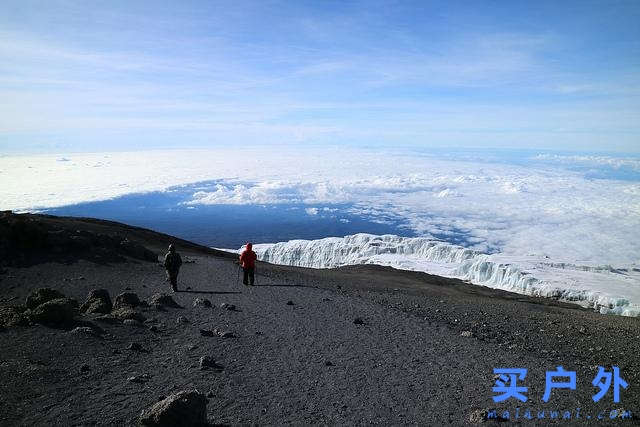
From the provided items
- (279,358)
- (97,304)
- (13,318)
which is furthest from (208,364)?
(13,318)

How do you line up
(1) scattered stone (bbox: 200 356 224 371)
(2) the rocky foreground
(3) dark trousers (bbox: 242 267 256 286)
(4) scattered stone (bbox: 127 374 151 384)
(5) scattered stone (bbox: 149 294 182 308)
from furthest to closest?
(3) dark trousers (bbox: 242 267 256 286) → (5) scattered stone (bbox: 149 294 182 308) → (1) scattered stone (bbox: 200 356 224 371) → (4) scattered stone (bbox: 127 374 151 384) → (2) the rocky foreground

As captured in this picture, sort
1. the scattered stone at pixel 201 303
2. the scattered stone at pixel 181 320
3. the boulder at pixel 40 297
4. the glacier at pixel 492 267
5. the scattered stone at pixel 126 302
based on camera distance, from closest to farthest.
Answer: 1. the boulder at pixel 40 297
2. the scattered stone at pixel 181 320
3. the scattered stone at pixel 126 302
4. the scattered stone at pixel 201 303
5. the glacier at pixel 492 267

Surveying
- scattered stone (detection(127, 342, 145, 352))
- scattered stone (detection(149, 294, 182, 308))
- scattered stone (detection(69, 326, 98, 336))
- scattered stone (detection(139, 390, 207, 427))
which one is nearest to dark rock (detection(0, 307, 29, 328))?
scattered stone (detection(69, 326, 98, 336))

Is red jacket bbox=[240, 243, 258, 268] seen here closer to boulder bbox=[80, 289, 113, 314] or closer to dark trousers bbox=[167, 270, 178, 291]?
dark trousers bbox=[167, 270, 178, 291]

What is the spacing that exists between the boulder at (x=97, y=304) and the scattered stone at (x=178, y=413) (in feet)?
18.7

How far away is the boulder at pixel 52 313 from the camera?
27.1 ft

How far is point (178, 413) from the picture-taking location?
4789mm

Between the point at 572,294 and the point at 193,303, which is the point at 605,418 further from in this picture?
the point at 572,294

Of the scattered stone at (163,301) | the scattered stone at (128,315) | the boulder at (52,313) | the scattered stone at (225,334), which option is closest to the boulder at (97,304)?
the scattered stone at (128,315)

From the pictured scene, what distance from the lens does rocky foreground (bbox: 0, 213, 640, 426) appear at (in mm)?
5750

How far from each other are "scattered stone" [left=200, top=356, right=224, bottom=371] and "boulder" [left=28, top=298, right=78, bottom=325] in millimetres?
3708

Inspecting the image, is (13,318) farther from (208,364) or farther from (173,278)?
(173,278)

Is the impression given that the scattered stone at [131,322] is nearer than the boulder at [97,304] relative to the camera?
Yes

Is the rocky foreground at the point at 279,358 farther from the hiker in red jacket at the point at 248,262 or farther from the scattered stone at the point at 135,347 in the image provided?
the hiker in red jacket at the point at 248,262
